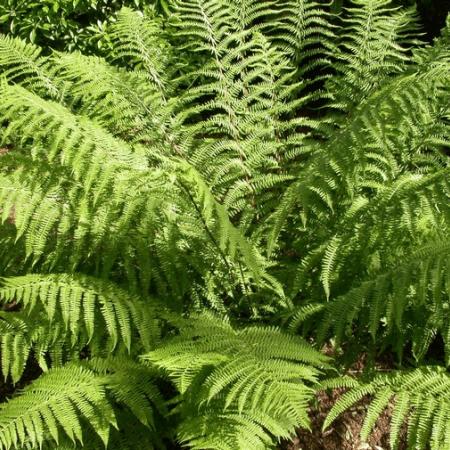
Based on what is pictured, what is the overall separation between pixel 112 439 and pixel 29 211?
0.92 meters

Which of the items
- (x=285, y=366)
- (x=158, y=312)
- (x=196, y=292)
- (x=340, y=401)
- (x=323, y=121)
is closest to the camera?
(x=285, y=366)

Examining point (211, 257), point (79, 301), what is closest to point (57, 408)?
point (79, 301)

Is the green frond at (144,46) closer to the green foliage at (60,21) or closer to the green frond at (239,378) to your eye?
the green foliage at (60,21)

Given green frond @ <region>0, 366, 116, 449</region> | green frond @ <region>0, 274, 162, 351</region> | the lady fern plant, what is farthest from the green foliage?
green frond @ <region>0, 366, 116, 449</region>

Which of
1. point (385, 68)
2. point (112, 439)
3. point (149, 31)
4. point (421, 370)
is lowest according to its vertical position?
point (112, 439)

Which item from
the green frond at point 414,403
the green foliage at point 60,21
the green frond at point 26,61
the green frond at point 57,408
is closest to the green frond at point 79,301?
the green frond at point 57,408

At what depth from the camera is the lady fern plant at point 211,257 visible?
1852 millimetres

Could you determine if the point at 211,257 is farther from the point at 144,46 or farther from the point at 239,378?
the point at 144,46

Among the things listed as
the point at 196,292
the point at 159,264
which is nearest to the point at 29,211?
the point at 159,264

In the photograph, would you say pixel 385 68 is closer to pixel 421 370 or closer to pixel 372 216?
pixel 372 216

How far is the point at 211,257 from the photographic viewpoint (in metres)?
2.44

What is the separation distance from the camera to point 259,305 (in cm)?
244

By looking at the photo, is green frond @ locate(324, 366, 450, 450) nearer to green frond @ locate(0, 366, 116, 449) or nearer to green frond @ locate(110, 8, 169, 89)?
green frond @ locate(0, 366, 116, 449)

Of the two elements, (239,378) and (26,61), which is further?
(26,61)
